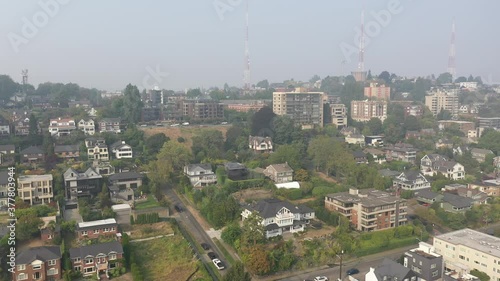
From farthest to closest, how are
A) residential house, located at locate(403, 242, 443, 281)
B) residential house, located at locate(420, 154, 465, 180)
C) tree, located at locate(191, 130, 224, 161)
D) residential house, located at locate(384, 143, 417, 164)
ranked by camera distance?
residential house, located at locate(384, 143, 417, 164), tree, located at locate(191, 130, 224, 161), residential house, located at locate(420, 154, 465, 180), residential house, located at locate(403, 242, 443, 281)

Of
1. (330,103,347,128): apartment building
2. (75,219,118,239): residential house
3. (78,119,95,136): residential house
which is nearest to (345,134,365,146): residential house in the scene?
(330,103,347,128): apartment building

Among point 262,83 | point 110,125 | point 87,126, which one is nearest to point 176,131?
point 110,125

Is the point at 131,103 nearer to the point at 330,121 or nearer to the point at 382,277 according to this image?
the point at 330,121

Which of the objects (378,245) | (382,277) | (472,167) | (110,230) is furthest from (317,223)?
(472,167)

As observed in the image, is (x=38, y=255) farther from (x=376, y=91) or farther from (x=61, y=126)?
(x=376, y=91)

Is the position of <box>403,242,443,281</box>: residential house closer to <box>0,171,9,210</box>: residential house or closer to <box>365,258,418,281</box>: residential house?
<box>365,258,418,281</box>: residential house

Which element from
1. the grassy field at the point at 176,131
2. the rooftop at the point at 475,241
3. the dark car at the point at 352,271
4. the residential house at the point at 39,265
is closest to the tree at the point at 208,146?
the grassy field at the point at 176,131
